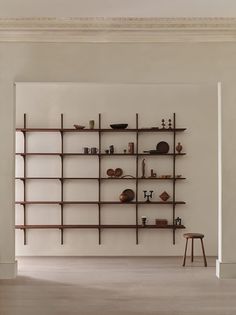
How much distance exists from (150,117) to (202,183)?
1.43 meters

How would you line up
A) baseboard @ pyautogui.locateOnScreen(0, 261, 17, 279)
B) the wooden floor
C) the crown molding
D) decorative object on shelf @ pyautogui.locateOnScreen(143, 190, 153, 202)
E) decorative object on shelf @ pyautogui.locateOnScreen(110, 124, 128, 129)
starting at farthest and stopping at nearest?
decorative object on shelf @ pyautogui.locateOnScreen(143, 190, 153, 202), decorative object on shelf @ pyautogui.locateOnScreen(110, 124, 128, 129), baseboard @ pyautogui.locateOnScreen(0, 261, 17, 279), the crown molding, the wooden floor

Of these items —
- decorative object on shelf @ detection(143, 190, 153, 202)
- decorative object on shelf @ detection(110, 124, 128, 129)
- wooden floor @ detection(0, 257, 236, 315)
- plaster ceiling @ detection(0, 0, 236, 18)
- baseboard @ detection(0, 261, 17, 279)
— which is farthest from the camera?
decorative object on shelf @ detection(143, 190, 153, 202)

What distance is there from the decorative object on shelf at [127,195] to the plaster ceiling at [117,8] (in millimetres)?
3506

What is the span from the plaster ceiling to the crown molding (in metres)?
0.27

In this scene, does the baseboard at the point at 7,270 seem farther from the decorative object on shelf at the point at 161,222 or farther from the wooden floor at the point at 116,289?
the decorative object on shelf at the point at 161,222

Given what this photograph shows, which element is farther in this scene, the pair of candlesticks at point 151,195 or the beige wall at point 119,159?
the beige wall at point 119,159

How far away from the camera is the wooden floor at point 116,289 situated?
596 cm

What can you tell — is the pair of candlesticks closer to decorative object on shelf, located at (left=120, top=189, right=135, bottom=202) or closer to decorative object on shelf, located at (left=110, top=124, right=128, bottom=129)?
decorative object on shelf, located at (left=120, top=189, right=135, bottom=202)

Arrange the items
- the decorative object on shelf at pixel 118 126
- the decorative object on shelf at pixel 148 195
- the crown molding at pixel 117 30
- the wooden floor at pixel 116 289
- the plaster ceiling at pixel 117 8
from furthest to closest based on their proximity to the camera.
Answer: the decorative object on shelf at pixel 148 195 < the decorative object on shelf at pixel 118 126 < the crown molding at pixel 117 30 < the plaster ceiling at pixel 117 8 < the wooden floor at pixel 116 289

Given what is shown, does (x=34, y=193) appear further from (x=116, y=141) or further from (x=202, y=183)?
(x=202, y=183)

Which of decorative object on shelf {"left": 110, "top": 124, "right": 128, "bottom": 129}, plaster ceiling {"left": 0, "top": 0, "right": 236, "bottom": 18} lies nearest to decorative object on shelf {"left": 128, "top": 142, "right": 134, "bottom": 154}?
decorative object on shelf {"left": 110, "top": 124, "right": 128, "bottom": 129}

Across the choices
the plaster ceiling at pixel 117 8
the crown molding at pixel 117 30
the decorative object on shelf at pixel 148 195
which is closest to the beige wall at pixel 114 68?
the crown molding at pixel 117 30

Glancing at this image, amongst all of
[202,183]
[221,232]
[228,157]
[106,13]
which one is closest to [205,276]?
[221,232]

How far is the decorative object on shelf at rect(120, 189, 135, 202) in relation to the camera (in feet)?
31.8
